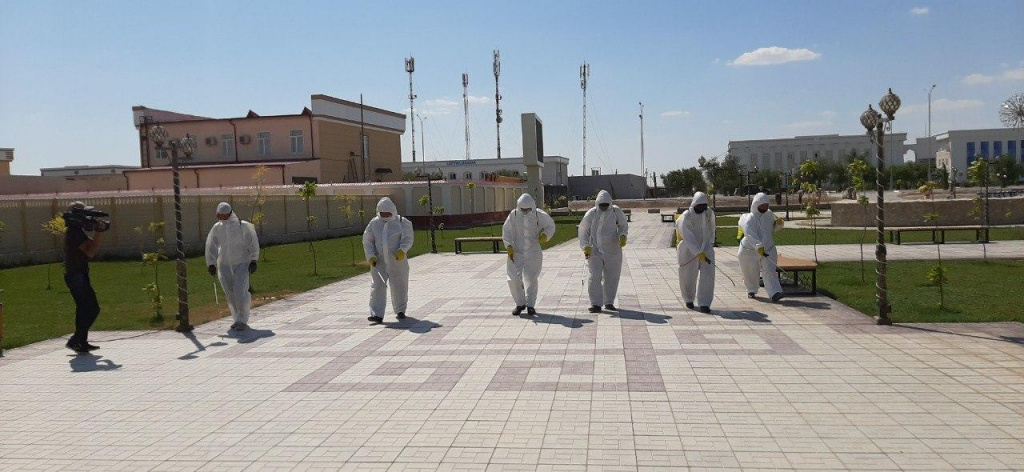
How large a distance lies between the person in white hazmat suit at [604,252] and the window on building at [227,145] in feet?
155

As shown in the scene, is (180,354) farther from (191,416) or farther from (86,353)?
(191,416)

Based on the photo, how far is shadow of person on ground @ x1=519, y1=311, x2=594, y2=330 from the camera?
10762 mm

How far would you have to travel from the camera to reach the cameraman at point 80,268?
32.2 feet

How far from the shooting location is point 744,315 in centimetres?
1107

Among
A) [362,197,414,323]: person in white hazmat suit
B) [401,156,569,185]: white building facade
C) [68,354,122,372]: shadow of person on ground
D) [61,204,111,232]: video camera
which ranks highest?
[401,156,569,185]: white building facade

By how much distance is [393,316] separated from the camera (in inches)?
473

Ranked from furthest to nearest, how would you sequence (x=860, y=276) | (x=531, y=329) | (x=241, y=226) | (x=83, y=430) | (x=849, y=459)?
(x=860, y=276), (x=241, y=226), (x=531, y=329), (x=83, y=430), (x=849, y=459)

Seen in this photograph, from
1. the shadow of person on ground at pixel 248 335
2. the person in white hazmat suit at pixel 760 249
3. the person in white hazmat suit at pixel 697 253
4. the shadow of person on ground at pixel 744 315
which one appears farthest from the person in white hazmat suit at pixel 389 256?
the person in white hazmat suit at pixel 760 249

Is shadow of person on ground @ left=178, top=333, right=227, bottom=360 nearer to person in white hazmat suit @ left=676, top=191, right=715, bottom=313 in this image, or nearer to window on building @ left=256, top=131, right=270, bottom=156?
person in white hazmat suit @ left=676, top=191, right=715, bottom=313

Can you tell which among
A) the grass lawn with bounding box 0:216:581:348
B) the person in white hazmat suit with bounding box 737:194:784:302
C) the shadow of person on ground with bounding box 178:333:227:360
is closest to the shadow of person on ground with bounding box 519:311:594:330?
the person in white hazmat suit with bounding box 737:194:784:302

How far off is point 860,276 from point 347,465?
12739mm

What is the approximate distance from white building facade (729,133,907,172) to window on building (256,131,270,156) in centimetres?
7086

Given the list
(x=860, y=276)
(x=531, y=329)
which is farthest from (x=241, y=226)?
(x=860, y=276)

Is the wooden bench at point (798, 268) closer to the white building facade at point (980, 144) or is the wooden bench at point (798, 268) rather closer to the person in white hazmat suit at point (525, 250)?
the person in white hazmat suit at point (525, 250)
